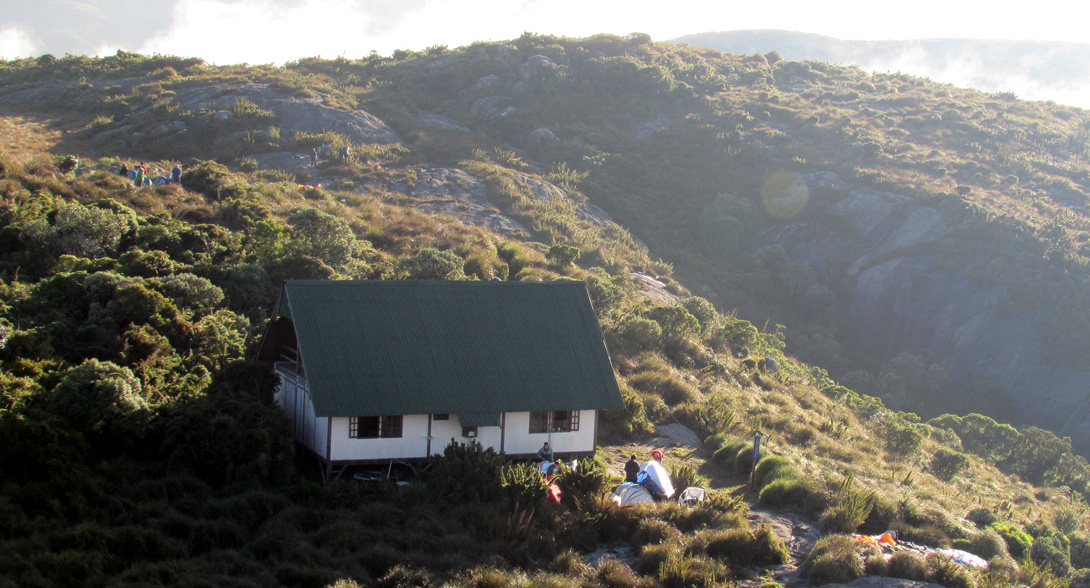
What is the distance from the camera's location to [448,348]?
21.7 metres

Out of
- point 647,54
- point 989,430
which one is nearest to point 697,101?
point 647,54

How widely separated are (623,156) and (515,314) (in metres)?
46.6

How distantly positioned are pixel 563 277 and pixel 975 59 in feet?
532

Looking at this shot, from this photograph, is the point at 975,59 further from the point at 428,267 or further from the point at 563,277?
the point at 428,267

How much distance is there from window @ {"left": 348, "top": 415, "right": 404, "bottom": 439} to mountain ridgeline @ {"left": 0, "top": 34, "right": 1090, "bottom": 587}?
1.51 m

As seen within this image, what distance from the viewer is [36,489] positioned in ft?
53.4

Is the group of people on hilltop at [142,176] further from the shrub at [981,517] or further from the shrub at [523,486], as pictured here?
the shrub at [981,517]

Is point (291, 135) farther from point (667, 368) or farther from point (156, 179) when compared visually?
point (667, 368)

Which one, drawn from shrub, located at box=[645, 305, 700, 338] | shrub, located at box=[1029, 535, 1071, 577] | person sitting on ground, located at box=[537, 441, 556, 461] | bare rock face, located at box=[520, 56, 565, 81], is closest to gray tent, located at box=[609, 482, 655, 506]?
person sitting on ground, located at box=[537, 441, 556, 461]

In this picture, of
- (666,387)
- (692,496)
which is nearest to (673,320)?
(666,387)

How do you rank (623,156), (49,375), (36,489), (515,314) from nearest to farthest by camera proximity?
(36,489) < (49,375) < (515,314) < (623,156)

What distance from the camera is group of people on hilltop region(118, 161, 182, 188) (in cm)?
3600

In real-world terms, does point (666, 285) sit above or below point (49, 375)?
above

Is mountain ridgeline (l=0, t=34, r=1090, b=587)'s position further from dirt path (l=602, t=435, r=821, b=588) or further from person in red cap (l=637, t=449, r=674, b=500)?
person in red cap (l=637, t=449, r=674, b=500)
